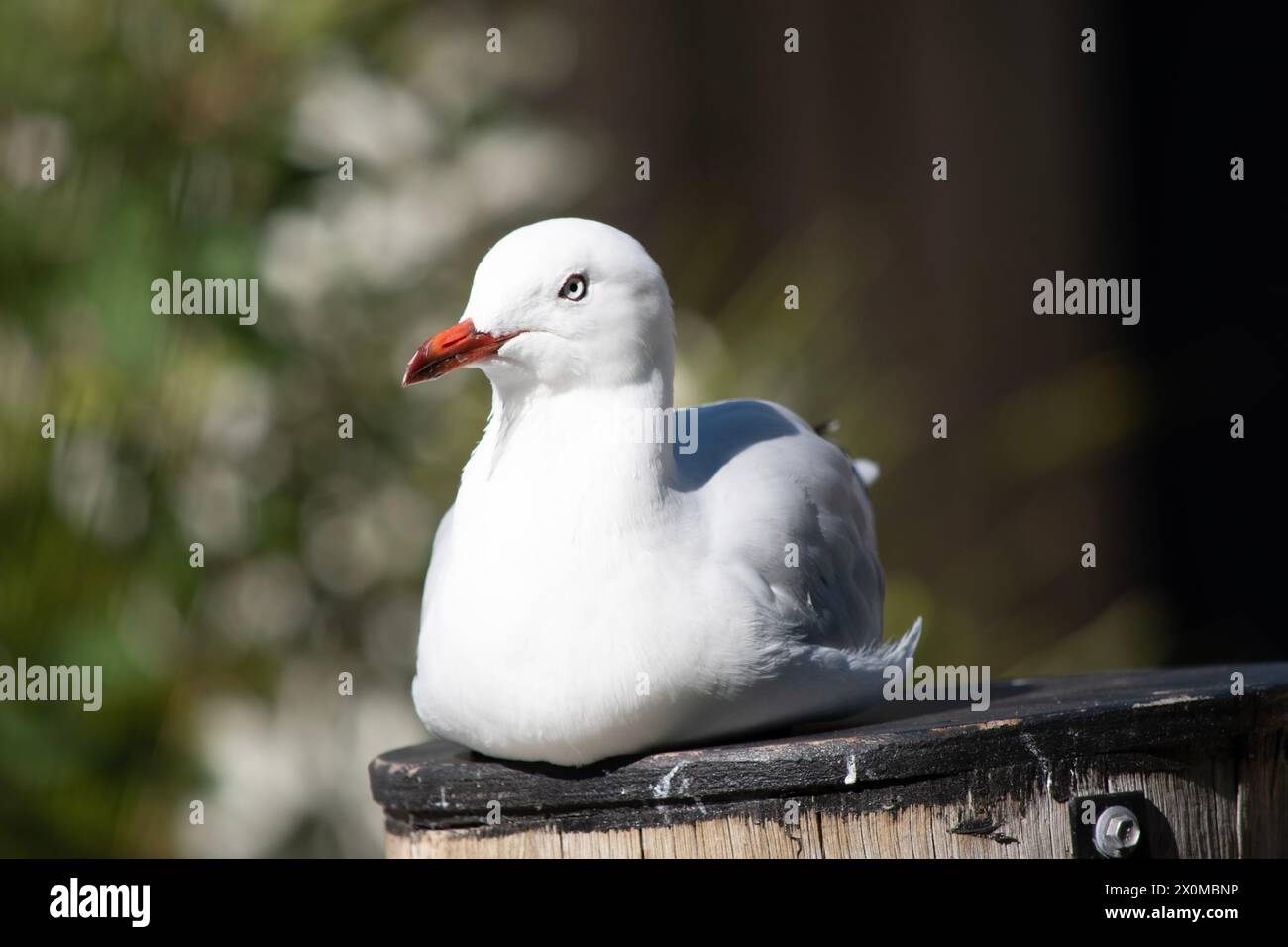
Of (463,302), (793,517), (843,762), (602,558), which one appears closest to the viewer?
(843,762)

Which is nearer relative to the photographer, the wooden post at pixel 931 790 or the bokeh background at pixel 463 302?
the wooden post at pixel 931 790

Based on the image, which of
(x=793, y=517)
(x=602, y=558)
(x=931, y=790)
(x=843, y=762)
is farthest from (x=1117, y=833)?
(x=602, y=558)

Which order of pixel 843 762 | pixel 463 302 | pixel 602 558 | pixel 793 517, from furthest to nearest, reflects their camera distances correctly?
pixel 463 302 < pixel 793 517 < pixel 602 558 < pixel 843 762

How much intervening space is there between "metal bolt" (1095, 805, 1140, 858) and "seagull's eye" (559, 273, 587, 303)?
0.84 m

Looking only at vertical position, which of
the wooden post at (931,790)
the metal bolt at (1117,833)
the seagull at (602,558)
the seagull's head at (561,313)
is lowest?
the metal bolt at (1117,833)

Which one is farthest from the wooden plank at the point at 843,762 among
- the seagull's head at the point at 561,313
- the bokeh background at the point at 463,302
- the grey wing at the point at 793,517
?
the bokeh background at the point at 463,302

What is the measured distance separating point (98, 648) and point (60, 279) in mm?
754

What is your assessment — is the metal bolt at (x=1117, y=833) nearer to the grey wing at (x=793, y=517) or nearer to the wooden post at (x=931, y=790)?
the wooden post at (x=931, y=790)

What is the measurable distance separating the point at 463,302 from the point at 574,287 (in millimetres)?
1647

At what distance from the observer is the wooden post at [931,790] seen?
5.14ft

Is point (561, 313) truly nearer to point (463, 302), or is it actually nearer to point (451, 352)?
point (451, 352)

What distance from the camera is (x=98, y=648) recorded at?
2.83 m

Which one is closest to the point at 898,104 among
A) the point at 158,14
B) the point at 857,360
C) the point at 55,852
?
the point at 857,360

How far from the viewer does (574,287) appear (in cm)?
177
